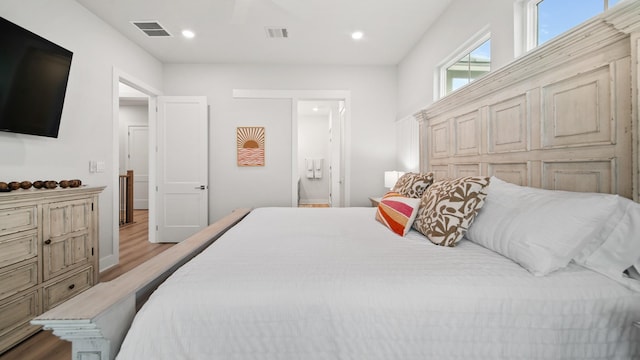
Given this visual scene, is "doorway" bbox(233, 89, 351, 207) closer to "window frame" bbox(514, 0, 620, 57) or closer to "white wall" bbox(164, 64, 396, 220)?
"white wall" bbox(164, 64, 396, 220)

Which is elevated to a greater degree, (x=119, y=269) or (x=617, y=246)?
(x=617, y=246)

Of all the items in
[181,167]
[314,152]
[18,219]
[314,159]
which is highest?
[314,152]

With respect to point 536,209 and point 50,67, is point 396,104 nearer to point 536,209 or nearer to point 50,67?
point 536,209

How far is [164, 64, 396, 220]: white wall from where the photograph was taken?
4.20 m

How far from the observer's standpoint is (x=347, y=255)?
3.91 feet

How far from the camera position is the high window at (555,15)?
147cm

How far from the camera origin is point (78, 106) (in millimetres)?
2668

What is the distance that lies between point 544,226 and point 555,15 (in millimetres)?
1564

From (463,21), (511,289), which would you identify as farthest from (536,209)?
(463,21)

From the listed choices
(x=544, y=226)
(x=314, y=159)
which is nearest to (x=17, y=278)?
(x=544, y=226)

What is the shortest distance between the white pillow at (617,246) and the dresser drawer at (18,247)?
3082 mm

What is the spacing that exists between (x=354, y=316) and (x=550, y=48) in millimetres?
1694

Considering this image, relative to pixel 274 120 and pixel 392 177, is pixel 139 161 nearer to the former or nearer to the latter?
pixel 274 120

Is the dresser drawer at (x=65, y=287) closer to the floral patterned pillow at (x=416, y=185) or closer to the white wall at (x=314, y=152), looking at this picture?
the floral patterned pillow at (x=416, y=185)
